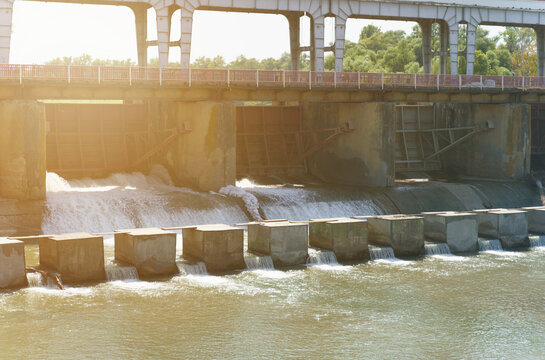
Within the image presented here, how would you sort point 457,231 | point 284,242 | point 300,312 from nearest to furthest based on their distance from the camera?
point 300,312 → point 284,242 → point 457,231

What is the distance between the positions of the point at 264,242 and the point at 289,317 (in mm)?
6991

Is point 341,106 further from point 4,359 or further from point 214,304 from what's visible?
point 4,359

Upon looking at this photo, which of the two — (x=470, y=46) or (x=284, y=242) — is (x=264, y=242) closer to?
(x=284, y=242)

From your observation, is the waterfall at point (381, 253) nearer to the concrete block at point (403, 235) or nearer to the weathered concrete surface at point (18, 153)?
the concrete block at point (403, 235)

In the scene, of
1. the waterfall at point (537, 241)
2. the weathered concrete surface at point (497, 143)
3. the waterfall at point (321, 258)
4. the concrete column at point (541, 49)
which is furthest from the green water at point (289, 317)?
the concrete column at point (541, 49)

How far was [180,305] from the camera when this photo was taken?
20688mm

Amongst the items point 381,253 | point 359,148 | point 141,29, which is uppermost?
point 141,29

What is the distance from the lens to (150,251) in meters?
24.0

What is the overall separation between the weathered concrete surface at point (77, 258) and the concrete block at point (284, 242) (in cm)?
577

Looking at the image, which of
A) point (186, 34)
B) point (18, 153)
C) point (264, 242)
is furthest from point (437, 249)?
point (186, 34)

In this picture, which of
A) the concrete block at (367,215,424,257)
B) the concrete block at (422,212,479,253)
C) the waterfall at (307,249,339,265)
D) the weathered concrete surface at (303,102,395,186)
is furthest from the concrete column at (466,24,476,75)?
the waterfall at (307,249,339,265)

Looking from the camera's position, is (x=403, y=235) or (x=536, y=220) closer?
(x=403, y=235)

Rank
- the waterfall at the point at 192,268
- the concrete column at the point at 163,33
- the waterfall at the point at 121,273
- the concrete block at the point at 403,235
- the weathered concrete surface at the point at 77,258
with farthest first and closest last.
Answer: the concrete column at the point at 163,33, the concrete block at the point at 403,235, the waterfall at the point at 192,268, the waterfall at the point at 121,273, the weathered concrete surface at the point at 77,258

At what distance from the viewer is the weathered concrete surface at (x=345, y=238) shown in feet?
89.7
